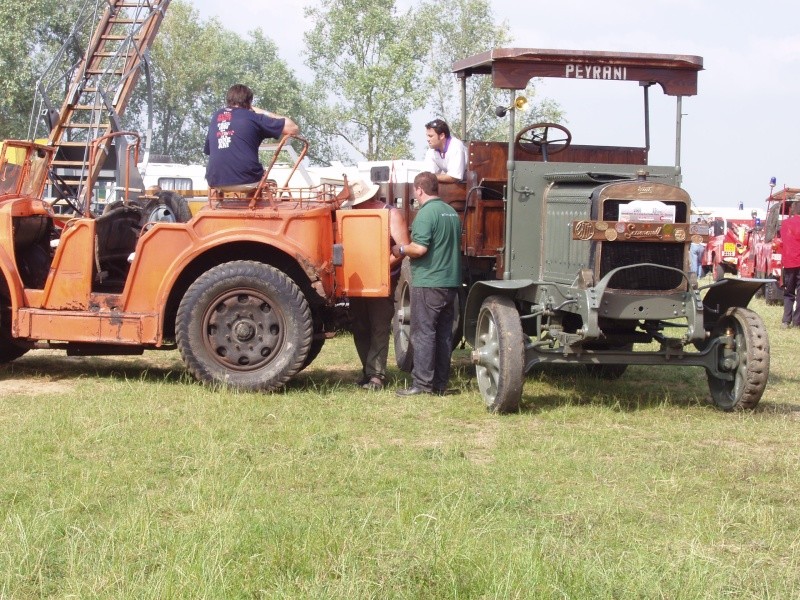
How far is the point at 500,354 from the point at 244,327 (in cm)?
195

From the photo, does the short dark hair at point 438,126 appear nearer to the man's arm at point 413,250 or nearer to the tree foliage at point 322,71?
the man's arm at point 413,250

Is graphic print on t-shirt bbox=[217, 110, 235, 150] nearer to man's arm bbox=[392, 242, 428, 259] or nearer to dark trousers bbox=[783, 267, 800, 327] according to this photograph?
man's arm bbox=[392, 242, 428, 259]

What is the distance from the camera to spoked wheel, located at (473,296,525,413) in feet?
24.7

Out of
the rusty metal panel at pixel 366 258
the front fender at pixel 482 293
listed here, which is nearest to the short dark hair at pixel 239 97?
the rusty metal panel at pixel 366 258

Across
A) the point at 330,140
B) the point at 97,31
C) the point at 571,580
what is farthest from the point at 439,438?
the point at 330,140

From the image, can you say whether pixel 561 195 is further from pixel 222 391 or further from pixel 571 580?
pixel 571 580

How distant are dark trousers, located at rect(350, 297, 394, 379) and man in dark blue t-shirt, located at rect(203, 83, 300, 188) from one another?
4.38 ft

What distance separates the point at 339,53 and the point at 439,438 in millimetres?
42762

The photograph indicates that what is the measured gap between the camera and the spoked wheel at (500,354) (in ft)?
24.7

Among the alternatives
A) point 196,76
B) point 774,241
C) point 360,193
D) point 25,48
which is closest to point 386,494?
point 360,193

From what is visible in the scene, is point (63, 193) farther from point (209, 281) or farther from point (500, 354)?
point (500, 354)

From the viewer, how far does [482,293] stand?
8.45m

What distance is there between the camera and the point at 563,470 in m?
5.90

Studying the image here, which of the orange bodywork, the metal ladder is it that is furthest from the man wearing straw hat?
the metal ladder
